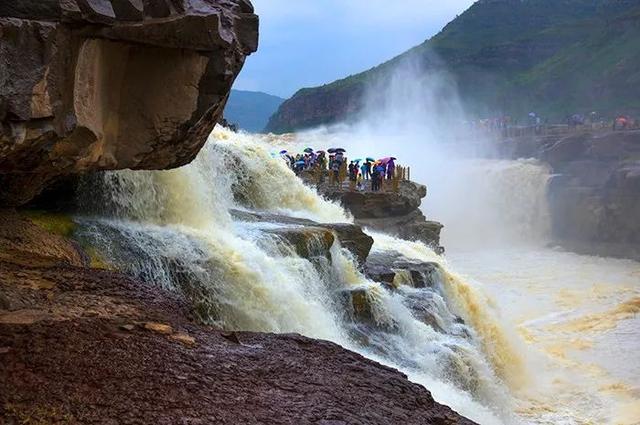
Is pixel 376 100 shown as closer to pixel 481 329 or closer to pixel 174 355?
pixel 481 329

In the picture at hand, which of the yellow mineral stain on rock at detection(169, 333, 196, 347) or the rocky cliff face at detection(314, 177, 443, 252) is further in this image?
the rocky cliff face at detection(314, 177, 443, 252)

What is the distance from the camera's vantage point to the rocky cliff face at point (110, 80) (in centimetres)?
508

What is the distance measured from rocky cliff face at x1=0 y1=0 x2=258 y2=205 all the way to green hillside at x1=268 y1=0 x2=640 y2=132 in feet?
191

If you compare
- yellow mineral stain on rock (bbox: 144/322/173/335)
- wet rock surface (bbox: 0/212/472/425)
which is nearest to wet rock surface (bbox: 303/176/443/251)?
wet rock surface (bbox: 0/212/472/425)

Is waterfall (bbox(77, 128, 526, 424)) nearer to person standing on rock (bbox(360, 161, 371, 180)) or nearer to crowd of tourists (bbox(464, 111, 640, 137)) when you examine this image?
person standing on rock (bbox(360, 161, 371, 180))

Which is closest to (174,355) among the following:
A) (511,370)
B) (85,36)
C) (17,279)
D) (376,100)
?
(17,279)

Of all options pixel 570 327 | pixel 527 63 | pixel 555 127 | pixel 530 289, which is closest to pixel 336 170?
pixel 530 289

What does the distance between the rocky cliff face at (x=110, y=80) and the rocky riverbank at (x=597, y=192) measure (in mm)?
26807

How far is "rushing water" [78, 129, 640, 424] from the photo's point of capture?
9.23 meters

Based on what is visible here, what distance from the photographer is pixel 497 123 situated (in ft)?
160

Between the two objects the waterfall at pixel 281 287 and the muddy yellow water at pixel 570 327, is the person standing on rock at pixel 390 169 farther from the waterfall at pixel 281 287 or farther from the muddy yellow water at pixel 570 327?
the waterfall at pixel 281 287

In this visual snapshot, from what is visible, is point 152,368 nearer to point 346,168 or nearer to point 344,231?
point 344,231

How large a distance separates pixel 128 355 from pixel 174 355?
1.09 ft

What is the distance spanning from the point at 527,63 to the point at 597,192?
58315mm
